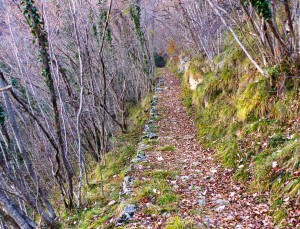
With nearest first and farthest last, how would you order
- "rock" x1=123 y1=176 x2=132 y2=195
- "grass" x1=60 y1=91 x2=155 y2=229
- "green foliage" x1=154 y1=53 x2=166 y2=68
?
"grass" x1=60 y1=91 x2=155 y2=229, "rock" x1=123 y1=176 x2=132 y2=195, "green foliage" x1=154 y1=53 x2=166 y2=68

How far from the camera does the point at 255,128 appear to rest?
16.1 feet

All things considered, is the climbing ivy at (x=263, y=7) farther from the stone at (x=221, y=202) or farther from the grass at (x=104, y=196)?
the grass at (x=104, y=196)

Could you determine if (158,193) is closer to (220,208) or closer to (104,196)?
(220,208)

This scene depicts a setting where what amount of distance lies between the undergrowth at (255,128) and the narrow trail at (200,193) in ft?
0.68

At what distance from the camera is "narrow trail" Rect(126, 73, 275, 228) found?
3381 mm

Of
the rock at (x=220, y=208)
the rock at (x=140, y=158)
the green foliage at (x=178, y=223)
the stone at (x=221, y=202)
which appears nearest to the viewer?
the green foliage at (x=178, y=223)

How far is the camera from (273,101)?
495cm

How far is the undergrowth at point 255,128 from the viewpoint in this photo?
3518mm

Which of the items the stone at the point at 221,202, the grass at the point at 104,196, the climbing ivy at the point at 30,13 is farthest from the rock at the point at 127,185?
the climbing ivy at the point at 30,13

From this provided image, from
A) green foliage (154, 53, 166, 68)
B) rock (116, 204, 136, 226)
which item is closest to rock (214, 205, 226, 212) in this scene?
rock (116, 204, 136, 226)

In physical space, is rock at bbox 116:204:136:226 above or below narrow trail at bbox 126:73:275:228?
above

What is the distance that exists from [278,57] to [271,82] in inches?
19.8

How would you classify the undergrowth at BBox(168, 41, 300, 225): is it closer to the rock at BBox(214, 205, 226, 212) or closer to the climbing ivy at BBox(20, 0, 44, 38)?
the rock at BBox(214, 205, 226, 212)

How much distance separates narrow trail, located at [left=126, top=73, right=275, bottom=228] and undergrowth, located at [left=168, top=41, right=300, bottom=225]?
0.21m
